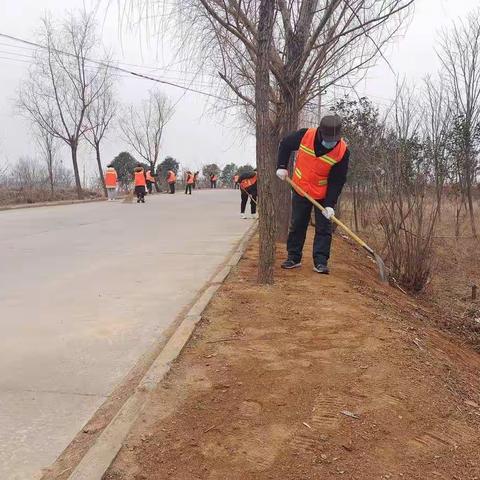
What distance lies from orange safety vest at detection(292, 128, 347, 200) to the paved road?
1626 mm

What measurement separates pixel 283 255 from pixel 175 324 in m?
3.25

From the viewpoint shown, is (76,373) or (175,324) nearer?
(76,373)

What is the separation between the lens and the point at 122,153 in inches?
1810

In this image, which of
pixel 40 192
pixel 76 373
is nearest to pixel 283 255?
pixel 76 373

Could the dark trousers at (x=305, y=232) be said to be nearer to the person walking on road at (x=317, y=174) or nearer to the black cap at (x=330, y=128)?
the person walking on road at (x=317, y=174)

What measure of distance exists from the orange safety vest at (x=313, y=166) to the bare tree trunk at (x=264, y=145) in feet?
2.70

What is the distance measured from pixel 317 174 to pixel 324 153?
0.90 ft

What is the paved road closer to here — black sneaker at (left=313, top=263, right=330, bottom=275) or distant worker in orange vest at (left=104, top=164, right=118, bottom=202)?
black sneaker at (left=313, top=263, right=330, bottom=275)

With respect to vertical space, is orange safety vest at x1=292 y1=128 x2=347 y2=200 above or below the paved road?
above

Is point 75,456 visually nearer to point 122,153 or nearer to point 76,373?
point 76,373

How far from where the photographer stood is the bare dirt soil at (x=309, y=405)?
2.46 meters

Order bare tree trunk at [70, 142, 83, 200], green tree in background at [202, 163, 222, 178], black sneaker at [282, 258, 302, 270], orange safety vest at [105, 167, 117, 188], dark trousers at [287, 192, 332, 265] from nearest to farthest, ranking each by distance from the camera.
Answer: 1. dark trousers at [287, 192, 332, 265]
2. black sneaker at [282, 258, 302, 270]
3. orange safety vest at [105, 167, 117, 188]
4. bare tree trunk at [70, 142, 83, 200]
5. green tree in background at [202, 163, 222, 178]

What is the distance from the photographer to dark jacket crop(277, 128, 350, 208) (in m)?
5.97

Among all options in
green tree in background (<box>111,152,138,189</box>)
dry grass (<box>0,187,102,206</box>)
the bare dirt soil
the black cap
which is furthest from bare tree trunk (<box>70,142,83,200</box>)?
the bare dirt soil
